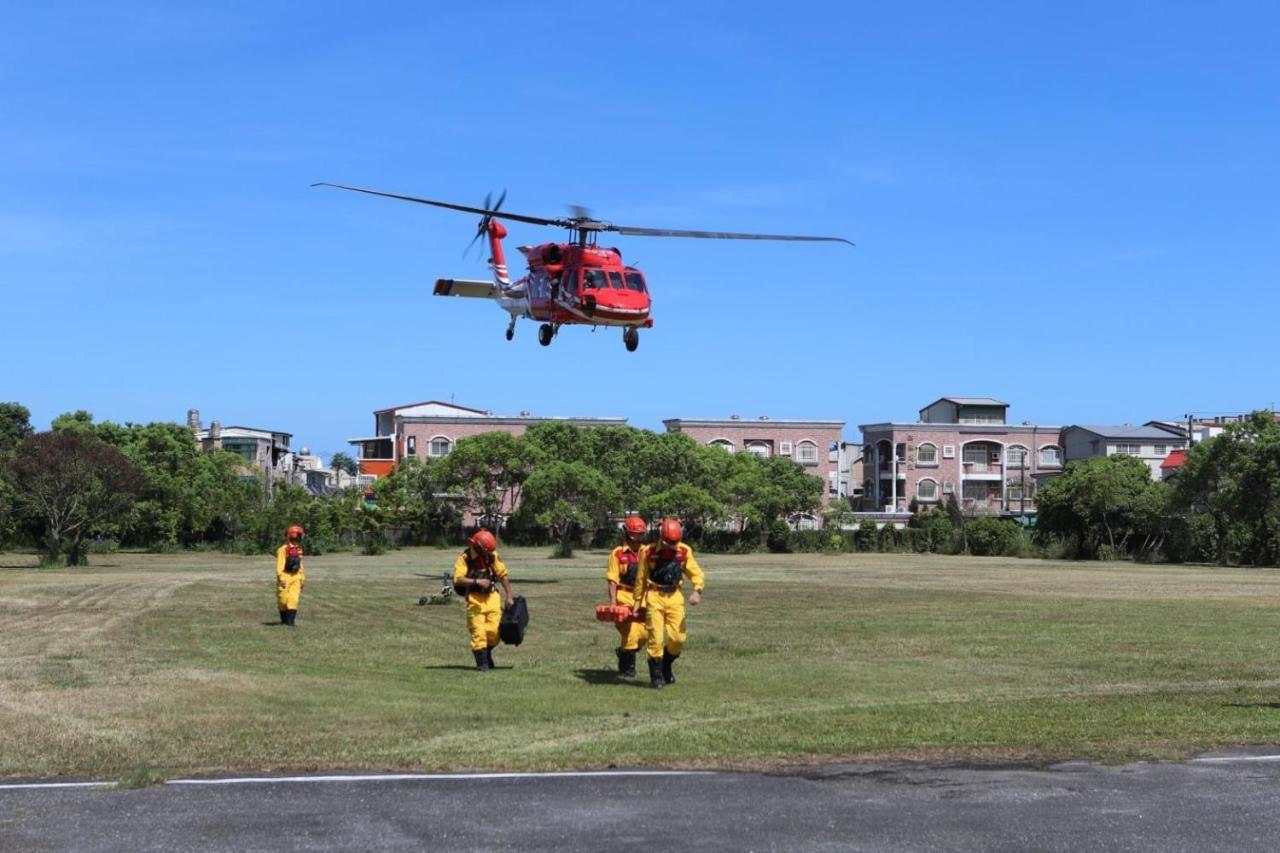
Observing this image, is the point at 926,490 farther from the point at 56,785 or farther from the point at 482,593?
the point at 56,785

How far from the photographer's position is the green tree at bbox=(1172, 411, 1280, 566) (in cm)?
7069

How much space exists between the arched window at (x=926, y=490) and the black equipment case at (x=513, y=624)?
364 feet

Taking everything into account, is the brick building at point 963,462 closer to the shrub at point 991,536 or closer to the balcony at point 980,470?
the balcony at point 980,470

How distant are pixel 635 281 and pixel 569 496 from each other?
46.9 meters

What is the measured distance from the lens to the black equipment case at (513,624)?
63.0ft

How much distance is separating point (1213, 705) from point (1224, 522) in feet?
204

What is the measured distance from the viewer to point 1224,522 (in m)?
74.1

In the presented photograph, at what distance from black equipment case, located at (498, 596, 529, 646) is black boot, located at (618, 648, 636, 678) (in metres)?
1.26

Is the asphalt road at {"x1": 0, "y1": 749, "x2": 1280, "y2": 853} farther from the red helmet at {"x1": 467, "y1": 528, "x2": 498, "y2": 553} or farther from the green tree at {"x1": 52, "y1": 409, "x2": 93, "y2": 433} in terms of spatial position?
the green tree at {"x1": 52, "y1": 409, "x2": 93, "y2": 433}

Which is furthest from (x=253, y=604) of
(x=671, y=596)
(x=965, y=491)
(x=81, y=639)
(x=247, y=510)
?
(x=965, y=491)

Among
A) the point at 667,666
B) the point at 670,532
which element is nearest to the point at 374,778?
the point at 670,532

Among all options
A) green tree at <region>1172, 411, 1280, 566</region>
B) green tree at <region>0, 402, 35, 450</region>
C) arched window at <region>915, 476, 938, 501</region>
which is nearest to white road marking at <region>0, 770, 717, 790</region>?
green tree at <region>1172, 411, 1280, 566</region>

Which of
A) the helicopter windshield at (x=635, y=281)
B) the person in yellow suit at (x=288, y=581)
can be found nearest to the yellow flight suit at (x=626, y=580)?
the person in yellow suit at (x=288, y=581)

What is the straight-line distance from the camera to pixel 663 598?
18.0 meters
